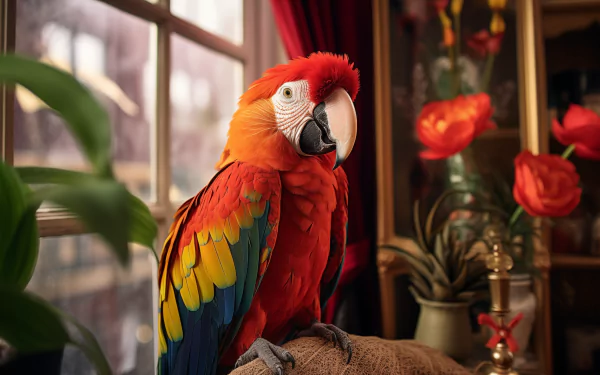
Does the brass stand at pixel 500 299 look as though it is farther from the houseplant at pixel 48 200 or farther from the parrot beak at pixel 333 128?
the houseplant at pixel 48 200

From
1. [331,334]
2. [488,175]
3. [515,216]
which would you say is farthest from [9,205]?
[488,175]

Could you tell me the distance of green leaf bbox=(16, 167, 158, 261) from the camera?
37 cm

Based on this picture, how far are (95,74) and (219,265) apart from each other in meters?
0.62

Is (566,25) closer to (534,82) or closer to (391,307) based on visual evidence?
(534,82)

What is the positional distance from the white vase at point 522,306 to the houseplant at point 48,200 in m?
1.18

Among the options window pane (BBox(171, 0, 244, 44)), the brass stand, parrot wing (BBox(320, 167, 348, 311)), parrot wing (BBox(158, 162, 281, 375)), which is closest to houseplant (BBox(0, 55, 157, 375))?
parrot wing (BBox(158, 162, 281, 375))

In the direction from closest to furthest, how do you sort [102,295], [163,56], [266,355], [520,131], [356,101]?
[266,355]
[102,295]
[163,56]
[520,131]
[356,101]

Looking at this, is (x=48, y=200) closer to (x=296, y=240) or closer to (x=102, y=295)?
(x=296, y=240)

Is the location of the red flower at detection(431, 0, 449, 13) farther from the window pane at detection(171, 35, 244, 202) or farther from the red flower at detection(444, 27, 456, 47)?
the window pane at detection(171, 35, 244, 202)

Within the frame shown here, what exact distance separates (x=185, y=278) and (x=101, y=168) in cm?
45

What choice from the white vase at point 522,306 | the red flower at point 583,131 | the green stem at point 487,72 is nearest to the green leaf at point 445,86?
the green stem at point 487,72

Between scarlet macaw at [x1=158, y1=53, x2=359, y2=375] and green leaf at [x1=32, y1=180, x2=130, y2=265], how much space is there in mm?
394

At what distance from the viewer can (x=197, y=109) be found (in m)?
1.34

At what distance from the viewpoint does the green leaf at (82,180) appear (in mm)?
369
